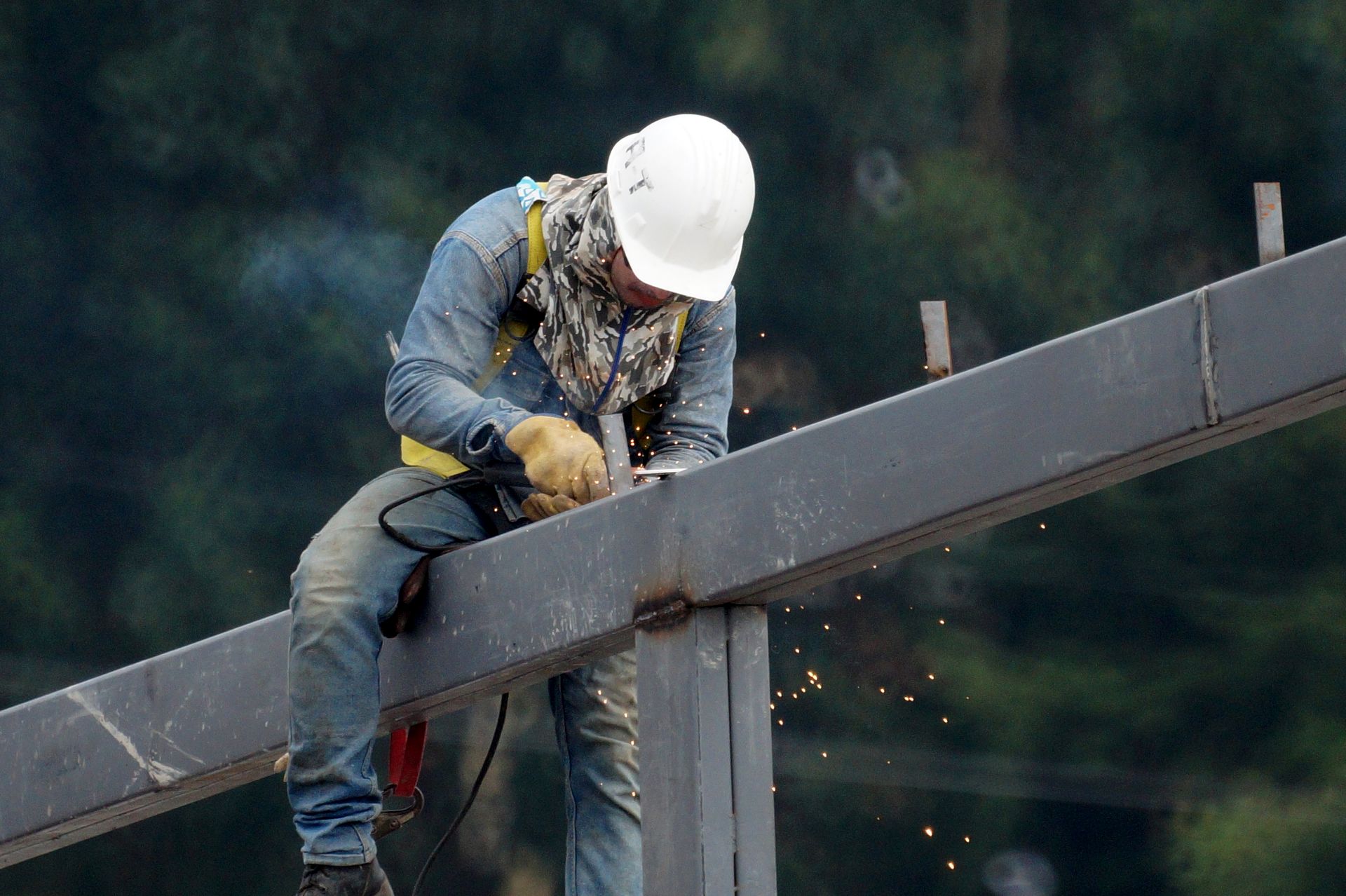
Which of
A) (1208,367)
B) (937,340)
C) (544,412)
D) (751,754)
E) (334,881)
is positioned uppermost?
(544,412)

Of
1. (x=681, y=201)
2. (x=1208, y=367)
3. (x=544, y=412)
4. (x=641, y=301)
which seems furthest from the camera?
(x=544, y=412)

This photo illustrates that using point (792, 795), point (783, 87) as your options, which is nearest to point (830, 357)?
point (783, 87)

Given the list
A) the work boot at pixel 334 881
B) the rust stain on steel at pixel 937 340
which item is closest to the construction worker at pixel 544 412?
the work boot at pixel 334 881

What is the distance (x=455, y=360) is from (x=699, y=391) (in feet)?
1.31

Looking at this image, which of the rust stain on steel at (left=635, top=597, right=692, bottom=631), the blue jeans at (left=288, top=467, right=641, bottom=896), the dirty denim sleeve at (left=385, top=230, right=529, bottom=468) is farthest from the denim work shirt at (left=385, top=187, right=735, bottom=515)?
the rust stain on steel at (left=635, top=597, right=692, bottom=631)

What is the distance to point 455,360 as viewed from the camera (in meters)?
2.41

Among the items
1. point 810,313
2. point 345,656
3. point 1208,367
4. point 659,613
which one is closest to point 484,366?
Result: point 345,656

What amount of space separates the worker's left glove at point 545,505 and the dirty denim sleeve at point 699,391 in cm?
26

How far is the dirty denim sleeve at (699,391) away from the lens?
261cm

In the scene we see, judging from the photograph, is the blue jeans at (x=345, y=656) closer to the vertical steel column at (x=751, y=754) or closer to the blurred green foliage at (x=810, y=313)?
the vertical steel column at (x=751, y=754)

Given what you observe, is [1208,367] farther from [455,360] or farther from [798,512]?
[455,360]

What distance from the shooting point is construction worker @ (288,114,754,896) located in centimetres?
225

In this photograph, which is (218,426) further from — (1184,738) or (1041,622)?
(1184,738)

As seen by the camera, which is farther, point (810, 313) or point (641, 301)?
point (810, 313)
